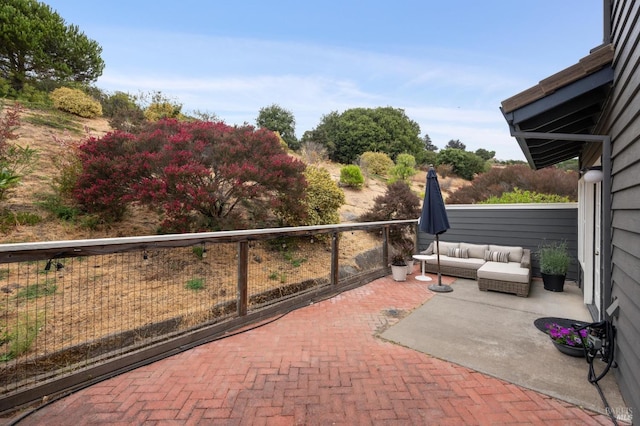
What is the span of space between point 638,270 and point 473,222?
507 cm

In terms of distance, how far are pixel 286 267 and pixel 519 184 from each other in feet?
33.2

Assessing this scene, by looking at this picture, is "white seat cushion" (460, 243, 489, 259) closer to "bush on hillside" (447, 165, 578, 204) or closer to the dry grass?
the dry grass

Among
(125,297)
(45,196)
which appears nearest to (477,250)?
(125,297)

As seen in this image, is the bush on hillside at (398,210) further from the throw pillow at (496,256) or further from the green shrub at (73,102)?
the green shrub at (73,102)

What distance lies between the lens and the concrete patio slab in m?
2.26

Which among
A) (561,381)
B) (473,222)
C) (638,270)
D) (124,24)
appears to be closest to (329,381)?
(561,381)

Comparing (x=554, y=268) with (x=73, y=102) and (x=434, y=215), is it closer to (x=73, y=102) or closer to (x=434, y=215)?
(x=434, y=215)

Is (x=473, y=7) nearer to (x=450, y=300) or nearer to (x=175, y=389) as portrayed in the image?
(x=450, y=300)

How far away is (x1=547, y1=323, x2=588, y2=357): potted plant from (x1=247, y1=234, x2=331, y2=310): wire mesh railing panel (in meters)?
2.99

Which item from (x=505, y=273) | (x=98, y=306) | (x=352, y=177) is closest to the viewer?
(x=98, y=306)

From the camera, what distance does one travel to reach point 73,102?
1107 centimetres

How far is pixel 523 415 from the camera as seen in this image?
1917 millimetres

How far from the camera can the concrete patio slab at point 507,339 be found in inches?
88.9

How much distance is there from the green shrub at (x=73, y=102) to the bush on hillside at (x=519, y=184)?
15.1 m
